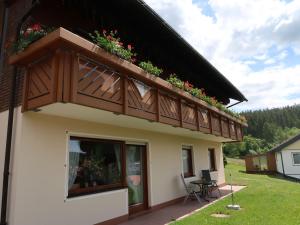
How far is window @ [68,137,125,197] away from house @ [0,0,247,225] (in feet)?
0.09

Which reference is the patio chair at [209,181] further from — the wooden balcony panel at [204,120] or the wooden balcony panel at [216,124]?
the wooden balcony panel at [204,120]

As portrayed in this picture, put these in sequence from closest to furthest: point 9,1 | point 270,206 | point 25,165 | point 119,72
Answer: point 25,165 < point 119,72 < point 9,1 < point 270,206

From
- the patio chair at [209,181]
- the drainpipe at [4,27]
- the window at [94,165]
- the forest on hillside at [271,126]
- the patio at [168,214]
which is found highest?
the forest on hillside at [271,126]

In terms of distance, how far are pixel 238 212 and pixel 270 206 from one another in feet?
5.58

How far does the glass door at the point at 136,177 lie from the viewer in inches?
356

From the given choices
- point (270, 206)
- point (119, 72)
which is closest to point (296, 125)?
point (270, 206)

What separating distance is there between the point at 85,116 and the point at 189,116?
416cm

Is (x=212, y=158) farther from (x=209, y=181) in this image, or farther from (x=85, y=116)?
(x=85, y=116)

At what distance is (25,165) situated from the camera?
5680 mm

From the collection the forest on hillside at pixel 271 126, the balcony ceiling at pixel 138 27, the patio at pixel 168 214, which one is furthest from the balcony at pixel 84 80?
the forest on hillside at pixel 271 126

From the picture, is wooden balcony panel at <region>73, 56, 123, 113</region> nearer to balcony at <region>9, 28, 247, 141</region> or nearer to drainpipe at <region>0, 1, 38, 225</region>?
balcony at <region>9, 28, 247, 141</region>

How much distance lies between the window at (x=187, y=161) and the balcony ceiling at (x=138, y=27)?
361cm

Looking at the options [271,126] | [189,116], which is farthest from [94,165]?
[271,126]

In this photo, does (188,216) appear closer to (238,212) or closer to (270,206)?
(238,212)
